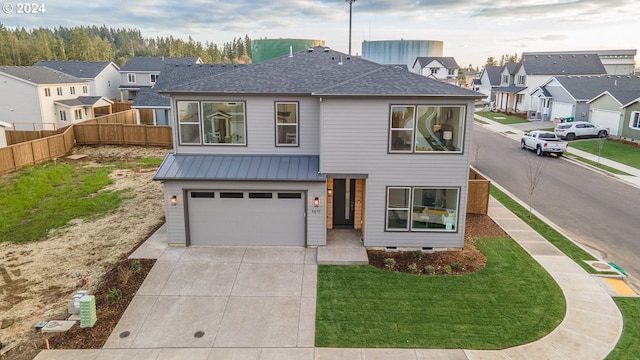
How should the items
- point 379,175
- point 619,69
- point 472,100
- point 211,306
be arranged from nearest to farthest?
1. point 211,306
2. point 472,100
3. point 379,175
4. point 619,69

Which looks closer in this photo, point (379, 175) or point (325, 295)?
point (325, 295)

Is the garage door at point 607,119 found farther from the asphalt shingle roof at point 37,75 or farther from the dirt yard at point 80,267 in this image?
the asphalt shingle roof at point 37,75

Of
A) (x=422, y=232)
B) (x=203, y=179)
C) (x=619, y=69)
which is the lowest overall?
(x=422, y=232)

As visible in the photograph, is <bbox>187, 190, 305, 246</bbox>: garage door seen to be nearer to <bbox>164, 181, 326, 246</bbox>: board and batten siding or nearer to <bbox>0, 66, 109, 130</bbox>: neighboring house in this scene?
<bbox>164, 181, 326, 246</bbox>: board and batten siding

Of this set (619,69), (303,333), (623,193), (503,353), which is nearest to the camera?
(503,353)

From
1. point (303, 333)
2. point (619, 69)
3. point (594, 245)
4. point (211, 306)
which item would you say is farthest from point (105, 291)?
point (619, 69)

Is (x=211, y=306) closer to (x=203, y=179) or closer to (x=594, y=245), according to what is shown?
(x=203, y=179)

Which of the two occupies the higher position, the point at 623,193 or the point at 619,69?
the point at 619,69

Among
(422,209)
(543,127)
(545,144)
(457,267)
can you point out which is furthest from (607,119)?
(457,267)
